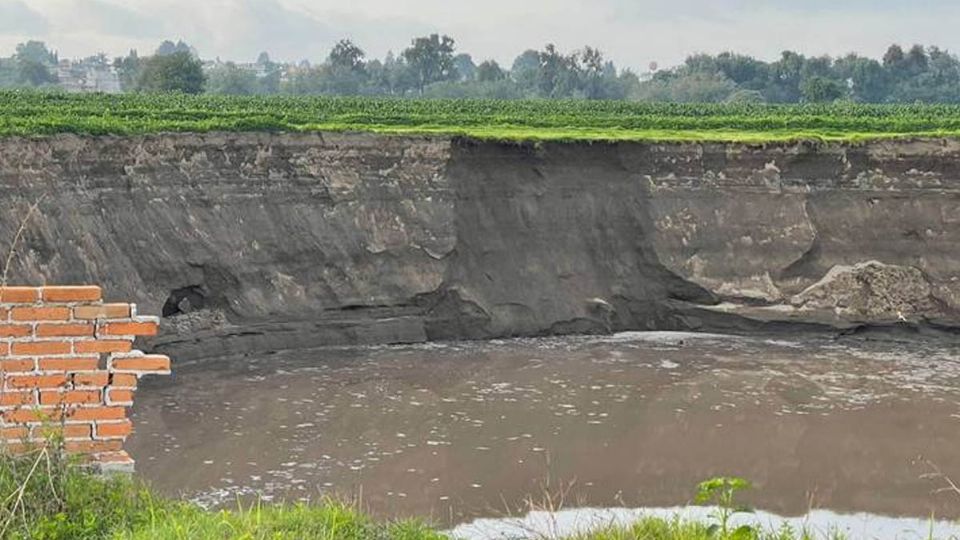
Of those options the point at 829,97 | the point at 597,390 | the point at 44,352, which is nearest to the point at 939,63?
the point at 829,97

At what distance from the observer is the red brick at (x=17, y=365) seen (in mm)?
6758

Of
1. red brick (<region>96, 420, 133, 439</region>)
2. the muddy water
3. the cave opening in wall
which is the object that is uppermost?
red brick (<region>96, 420, 133, 439</region>)

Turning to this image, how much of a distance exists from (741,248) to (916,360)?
9.30ft

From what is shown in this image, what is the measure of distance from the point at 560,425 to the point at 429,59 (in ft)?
222

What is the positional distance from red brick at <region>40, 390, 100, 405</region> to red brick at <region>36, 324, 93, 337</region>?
32cm

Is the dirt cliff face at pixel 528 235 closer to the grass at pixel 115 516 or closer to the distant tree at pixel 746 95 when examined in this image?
the grass at pixel 115 516

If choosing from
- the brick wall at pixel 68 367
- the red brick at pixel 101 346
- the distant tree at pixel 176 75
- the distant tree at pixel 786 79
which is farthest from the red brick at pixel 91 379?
the distant tree at pixel 786 79

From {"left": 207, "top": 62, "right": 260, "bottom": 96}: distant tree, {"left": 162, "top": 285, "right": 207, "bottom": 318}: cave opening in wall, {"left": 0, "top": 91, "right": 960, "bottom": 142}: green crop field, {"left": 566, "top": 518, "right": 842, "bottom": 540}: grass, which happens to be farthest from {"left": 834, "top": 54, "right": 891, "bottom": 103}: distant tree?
{"left": 566, "top": 518, "right": 842, "bottom": 540}: grass

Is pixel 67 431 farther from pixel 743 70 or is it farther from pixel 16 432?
pixel 743 70

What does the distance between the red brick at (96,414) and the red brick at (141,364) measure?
241mm

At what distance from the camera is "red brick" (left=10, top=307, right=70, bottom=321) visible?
266 inches

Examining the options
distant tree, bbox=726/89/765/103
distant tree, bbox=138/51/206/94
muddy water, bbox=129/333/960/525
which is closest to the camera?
muddy water, bbox=129/333/960/525

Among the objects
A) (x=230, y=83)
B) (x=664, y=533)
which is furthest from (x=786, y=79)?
(x=664, y=533)

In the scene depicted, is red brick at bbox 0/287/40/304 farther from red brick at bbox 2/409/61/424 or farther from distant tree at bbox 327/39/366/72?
distant tree at bbox 327/39/366/72
